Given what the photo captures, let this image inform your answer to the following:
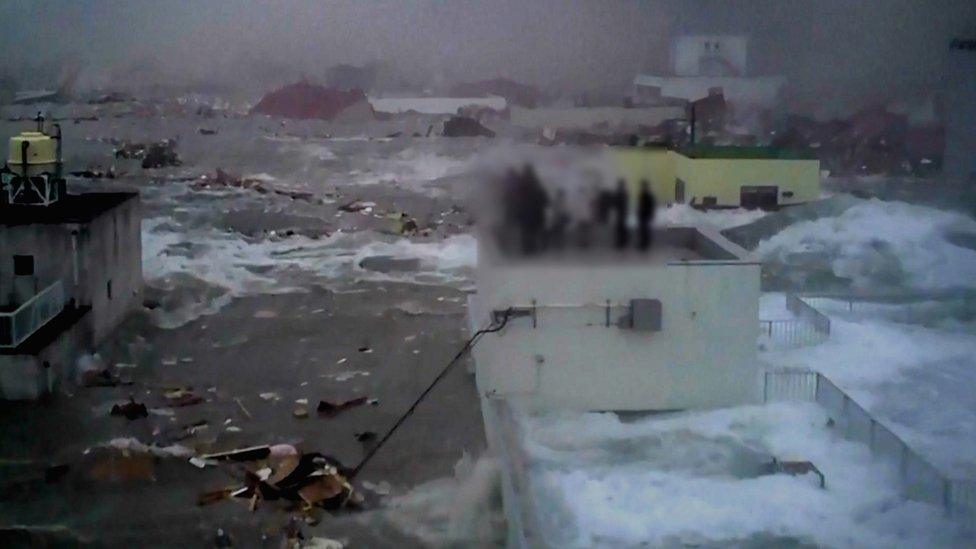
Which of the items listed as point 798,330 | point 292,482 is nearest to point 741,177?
point 798,330

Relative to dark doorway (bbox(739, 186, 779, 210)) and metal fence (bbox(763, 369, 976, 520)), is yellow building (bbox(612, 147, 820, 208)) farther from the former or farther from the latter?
metal fence (bbox(763, 369, 976, 520))

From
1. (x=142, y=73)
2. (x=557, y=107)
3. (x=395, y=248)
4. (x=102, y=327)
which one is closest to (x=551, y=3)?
(x=557, y=107)

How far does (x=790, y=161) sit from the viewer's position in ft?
38.8

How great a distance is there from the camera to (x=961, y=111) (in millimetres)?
11320

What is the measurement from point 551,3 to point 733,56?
1.87 m

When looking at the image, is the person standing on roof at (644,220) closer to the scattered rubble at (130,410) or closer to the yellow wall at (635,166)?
the yellow wall at (635,166)

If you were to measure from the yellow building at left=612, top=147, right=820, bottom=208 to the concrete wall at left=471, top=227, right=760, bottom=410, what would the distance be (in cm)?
519

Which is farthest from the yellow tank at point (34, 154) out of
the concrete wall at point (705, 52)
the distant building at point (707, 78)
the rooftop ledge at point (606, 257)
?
the concrete wall at point (705, 52)

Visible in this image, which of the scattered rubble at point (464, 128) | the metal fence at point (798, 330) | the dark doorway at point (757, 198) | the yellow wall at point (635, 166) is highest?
the scattered rubble at point (464, 128)

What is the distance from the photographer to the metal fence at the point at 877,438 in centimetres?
466

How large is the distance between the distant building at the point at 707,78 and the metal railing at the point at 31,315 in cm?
639

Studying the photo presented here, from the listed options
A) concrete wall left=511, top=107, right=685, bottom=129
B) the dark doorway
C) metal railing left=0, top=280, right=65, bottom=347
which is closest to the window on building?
metal railing left=0, top=280, right=65, bottom=347

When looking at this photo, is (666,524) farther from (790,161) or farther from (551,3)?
(790,161)

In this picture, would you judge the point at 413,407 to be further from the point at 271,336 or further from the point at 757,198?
the point at 757,198
